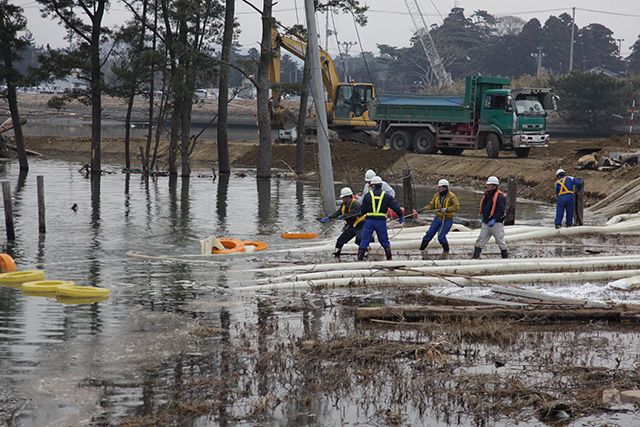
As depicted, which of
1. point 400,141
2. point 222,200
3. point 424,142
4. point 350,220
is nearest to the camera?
point 350,220

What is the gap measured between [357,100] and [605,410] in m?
36.9

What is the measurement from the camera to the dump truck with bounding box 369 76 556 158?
33.6 metres

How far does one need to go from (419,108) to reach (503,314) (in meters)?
28.7

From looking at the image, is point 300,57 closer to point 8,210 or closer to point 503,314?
point 8,210

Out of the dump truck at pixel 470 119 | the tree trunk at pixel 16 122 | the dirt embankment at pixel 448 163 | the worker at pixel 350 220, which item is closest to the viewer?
the worker at pixel 350 220

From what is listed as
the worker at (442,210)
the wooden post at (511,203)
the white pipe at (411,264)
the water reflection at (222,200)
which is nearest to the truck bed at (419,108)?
the water reflection at (222,200)

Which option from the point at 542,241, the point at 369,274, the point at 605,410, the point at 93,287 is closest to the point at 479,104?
the point at 542,241

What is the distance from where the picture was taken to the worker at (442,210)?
14.5 metres

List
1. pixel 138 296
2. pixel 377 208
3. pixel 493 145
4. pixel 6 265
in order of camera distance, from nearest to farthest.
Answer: pixel 138 296 < pixel 6 265 < pixel 377 208 < pixel 493 145

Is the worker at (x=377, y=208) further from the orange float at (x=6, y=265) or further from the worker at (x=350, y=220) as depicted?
the orange float at (x=6, y=265)

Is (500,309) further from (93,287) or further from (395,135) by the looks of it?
(395,135)

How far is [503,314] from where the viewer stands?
9.31 meters

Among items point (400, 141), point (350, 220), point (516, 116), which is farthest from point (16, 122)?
point (350, 220)

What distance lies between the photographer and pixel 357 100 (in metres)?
42.3
